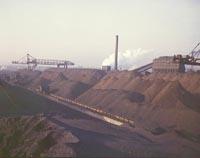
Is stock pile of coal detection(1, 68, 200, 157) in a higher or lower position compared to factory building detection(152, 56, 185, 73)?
lower

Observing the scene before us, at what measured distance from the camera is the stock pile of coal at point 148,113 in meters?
19.8

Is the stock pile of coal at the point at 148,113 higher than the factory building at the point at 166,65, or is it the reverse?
the factory building at the point at 166,65

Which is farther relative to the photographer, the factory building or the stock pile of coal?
the factory building

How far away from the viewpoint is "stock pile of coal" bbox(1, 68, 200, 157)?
780 inches

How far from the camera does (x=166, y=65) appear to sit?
55094mm

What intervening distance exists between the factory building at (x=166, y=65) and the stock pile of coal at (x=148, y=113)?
449cm

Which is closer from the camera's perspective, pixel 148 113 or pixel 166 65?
pixel 148 113

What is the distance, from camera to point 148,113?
31828 mm

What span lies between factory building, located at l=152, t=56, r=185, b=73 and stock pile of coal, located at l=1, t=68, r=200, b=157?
177 inches

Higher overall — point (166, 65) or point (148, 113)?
point (166, 65)

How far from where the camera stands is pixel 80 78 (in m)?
65.9

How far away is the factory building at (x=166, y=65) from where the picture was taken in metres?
52.0

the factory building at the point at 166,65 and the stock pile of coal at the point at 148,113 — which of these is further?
the factory building at the point at 166,65

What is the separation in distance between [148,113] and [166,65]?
25.0 meters
